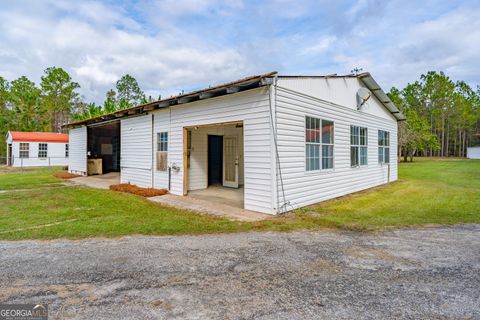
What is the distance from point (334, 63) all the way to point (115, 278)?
48.3ft

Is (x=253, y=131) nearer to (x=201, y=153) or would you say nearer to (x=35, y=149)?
(x=201, y=153)

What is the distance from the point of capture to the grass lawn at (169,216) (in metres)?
4.97

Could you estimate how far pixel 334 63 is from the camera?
46.9ft

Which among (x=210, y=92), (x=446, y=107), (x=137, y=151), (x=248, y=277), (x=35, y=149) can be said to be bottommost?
(x=248, y=277)

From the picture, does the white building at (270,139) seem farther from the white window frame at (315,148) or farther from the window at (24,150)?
the window at (24,150)

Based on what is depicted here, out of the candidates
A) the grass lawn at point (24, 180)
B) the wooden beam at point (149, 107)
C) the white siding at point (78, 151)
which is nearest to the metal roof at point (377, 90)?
the wooden beam at point (149, 107)

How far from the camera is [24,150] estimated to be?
23.4 metres

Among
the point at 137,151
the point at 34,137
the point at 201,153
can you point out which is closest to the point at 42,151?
the point at 34,137

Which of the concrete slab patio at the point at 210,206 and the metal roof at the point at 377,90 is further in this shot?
the metal roof at the point at 377,90

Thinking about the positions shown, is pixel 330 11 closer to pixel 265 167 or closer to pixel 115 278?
pixel 265 167

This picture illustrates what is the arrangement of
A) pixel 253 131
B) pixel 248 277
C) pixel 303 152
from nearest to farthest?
1. pixel 248 277
2. pixel 253 131
3. pixel 303 152

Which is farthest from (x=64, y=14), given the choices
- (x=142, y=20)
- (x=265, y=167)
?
(x=265, y=167)

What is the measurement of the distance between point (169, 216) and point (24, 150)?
82.2 feet

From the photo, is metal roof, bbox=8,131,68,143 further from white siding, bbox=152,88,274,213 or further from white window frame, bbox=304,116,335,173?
white window frame, bbox=304,116,335,173
